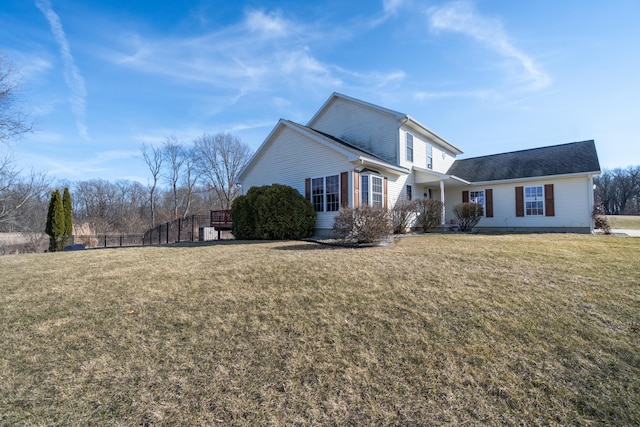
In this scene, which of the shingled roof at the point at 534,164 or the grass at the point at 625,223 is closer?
the shingled roof at the point at 534,164

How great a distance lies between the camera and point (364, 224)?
28.2 ft

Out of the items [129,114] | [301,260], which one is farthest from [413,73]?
[129,114]

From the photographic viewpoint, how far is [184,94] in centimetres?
1580

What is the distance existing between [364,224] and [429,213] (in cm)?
626

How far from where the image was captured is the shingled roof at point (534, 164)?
15.0 metres

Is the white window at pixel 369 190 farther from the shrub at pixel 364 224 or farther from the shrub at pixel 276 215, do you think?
the shrub at pixel 364 224

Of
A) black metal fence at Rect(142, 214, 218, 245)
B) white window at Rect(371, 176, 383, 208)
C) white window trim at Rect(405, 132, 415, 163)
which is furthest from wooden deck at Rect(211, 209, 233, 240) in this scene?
white window trim at Rect(405, 132, 415, 163)

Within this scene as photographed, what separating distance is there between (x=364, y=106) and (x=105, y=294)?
1434cm

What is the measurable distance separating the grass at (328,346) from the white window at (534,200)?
37.1ft

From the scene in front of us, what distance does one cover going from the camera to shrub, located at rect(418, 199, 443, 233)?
A: 13.5 m

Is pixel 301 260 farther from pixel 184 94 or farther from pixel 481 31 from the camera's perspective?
pixel 184 94

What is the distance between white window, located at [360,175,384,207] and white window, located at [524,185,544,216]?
8.97 metres

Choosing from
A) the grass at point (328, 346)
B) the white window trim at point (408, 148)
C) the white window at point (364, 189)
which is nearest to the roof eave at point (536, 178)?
the white window trim at point (408, 148)

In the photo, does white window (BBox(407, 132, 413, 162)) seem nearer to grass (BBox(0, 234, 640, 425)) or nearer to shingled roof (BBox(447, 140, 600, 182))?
shingled roof (BBox(447, 140, 600, 182))
